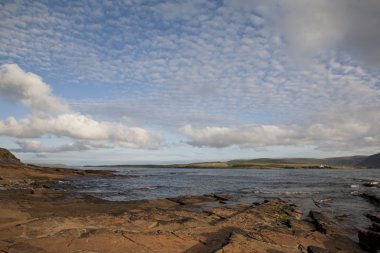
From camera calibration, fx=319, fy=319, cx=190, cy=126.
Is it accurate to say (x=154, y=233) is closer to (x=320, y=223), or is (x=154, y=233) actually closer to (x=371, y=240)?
(x=371, y=240)

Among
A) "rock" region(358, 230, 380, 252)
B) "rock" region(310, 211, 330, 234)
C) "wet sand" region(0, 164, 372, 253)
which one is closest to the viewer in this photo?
"wet sand" region(0, 164, 372, 253)

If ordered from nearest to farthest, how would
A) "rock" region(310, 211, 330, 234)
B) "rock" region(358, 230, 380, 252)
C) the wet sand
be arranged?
the wet sand < "rock" region(358, 230, 380, 252) < "rock" region(310, 211, 330, 234)

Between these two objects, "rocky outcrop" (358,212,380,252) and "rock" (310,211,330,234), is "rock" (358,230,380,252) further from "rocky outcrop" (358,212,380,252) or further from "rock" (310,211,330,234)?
"rock" (310,211,330,234)

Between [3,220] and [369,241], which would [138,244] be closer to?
[3,220]

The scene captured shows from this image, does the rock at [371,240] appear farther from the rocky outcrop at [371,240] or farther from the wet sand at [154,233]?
the wet sand at [154,233]

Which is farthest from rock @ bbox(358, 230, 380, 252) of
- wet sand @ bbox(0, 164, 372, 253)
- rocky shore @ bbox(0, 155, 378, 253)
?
wet sand @ bbox(0, 164, 372, 253)

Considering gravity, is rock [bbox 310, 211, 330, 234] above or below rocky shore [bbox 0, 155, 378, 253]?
below

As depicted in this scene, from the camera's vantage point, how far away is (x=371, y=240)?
51.6 feet

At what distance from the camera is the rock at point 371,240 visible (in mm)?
15188

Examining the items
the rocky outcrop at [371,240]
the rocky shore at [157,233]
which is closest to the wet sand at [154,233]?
the rocky shore at [157,233]

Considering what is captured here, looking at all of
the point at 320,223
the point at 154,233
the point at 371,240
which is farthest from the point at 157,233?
the point at 320,223

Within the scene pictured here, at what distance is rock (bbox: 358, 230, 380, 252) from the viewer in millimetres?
15188

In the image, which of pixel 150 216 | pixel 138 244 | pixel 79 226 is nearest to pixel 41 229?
pixel 79 226

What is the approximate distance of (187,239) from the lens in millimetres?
14797
